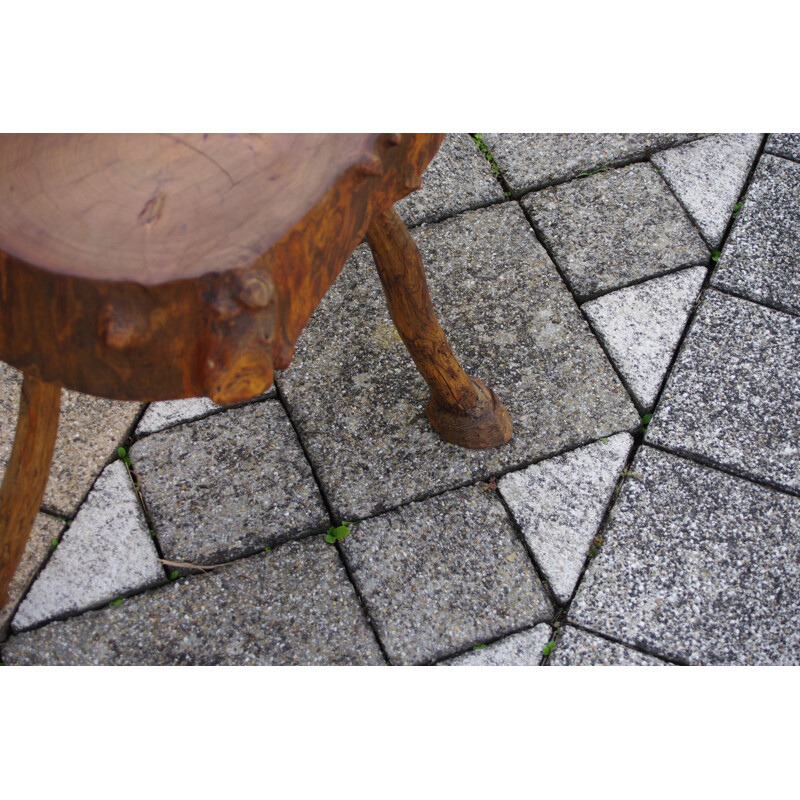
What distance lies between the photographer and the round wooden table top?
2.83ft

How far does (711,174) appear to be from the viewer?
2072 mm

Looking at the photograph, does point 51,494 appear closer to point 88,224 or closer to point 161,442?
point 161,442

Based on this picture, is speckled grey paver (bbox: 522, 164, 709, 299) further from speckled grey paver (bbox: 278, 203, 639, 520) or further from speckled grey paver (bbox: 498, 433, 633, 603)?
speckled grey paver (bbox: 498, 433, 633, 603)

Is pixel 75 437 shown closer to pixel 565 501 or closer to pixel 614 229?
pixel 565 501

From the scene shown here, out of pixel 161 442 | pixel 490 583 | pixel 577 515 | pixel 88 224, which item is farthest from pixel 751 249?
pixel 88 224

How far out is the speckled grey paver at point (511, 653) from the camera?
1463mm

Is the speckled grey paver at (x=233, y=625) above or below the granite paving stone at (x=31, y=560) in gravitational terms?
below

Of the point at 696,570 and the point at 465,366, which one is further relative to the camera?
the point at 465,366

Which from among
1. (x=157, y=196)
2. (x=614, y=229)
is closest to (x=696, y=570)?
(x=614, y=229)

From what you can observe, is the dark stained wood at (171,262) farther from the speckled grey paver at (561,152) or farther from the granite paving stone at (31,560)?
the speckled grey paver at (561,152)

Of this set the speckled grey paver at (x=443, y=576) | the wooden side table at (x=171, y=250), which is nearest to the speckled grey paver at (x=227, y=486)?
the speckled grey paver at (x=443, y=576)

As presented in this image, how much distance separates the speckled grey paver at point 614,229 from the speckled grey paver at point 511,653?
0.82 meters

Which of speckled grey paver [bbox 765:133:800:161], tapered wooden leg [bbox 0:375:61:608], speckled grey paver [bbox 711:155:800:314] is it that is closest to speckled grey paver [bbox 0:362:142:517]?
tapered wooden leg [bbox 0:375:61:608]

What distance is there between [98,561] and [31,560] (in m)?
0.13
